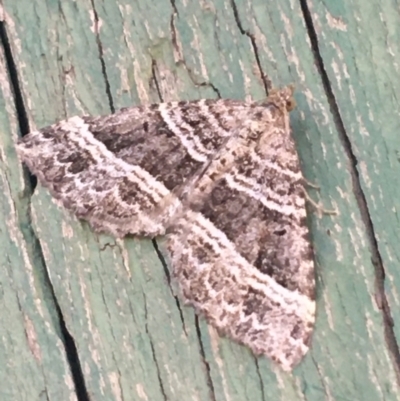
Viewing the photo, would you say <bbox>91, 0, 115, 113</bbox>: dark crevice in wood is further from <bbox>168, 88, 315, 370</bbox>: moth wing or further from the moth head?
the moth head

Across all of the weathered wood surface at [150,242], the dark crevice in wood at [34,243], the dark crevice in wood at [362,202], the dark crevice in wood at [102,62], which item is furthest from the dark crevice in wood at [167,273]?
the dark crevice in wood at [362,202]

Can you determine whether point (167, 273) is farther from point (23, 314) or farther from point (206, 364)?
point (23, 314)

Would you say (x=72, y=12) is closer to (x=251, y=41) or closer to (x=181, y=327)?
(x=251, y=41)

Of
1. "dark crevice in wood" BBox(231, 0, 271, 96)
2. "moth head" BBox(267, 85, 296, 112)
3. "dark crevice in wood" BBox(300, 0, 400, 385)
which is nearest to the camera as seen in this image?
"dark crevice in wood" BBox(300, 0, 400, 385)

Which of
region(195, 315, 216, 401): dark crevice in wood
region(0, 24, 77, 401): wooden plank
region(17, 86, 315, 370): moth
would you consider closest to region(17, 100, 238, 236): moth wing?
region(17, 86, 315, 370): moth

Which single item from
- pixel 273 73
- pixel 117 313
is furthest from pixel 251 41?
pixel 117 313

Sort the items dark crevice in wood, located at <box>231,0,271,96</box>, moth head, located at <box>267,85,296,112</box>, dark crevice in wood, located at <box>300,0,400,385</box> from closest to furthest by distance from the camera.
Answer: dark crevice in wood, located at <box>300,0,400,385</box>
moth head, located at <box>267,85,296,112</box>
dark crevice in wood, located at <box>231,0,271,96</box>
